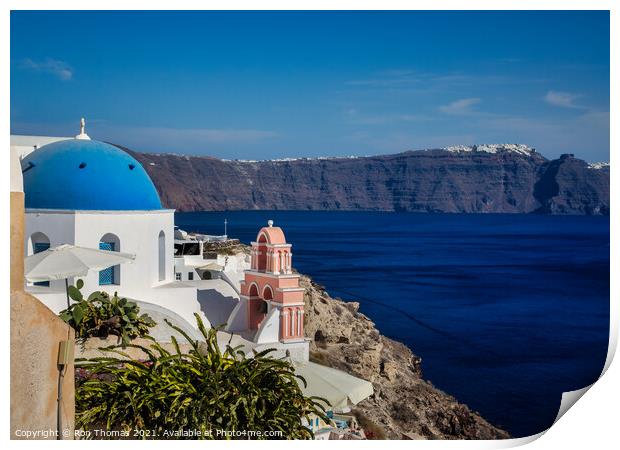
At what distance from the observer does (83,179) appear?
11.9m

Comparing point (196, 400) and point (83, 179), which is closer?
point (196, 400)

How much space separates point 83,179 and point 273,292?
11.3 ft

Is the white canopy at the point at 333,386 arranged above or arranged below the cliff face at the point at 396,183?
below

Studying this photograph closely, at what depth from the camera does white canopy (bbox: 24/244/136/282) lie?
32.1 feet

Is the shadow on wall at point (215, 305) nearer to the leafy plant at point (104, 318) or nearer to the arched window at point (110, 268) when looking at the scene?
the arched window at point (110, 268)

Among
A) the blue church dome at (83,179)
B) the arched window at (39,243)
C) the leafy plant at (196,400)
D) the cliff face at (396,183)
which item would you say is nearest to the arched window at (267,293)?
the blue church dome at (83,179)

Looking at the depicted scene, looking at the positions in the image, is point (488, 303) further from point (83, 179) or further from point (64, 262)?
point (64, 262)

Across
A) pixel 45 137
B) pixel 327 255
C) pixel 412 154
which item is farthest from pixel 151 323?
pixel 412 154

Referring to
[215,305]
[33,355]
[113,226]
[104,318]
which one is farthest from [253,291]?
[33,355]

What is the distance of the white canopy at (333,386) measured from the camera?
9.80m

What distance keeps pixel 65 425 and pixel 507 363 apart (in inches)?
824

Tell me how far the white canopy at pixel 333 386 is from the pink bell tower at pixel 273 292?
70.2 inches

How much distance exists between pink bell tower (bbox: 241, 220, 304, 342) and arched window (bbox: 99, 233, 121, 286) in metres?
2.19

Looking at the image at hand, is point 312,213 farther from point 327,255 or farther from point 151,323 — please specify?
point 151,323
